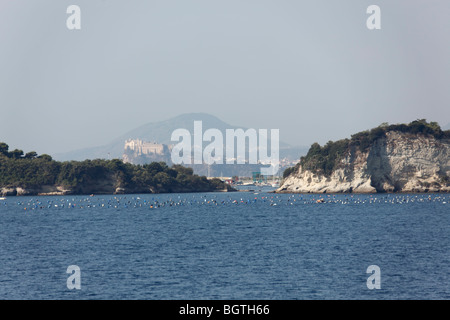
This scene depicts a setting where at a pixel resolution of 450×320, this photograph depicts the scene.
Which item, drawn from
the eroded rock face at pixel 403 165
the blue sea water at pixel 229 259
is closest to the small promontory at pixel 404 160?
the eroded rock face at pixel 403 165

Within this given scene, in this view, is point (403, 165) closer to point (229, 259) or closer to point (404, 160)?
point (404, 160)

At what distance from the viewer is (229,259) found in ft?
173

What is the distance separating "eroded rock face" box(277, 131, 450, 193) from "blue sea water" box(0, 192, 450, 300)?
337 feet

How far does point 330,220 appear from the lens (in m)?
93.9

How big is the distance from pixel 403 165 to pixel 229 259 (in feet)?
492

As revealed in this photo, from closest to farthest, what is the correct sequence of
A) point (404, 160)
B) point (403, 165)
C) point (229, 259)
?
point (229, 259) < point (404, 160) < point (403, 165)

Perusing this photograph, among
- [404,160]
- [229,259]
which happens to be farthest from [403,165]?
[229,259]

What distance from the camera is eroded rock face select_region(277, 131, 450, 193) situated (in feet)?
623

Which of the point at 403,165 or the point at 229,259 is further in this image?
the point at 403,165

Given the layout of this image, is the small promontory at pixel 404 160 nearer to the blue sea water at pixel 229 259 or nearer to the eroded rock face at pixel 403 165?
the eroded rock face at pixel 403 165

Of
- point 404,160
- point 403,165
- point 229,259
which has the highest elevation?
point 404,160
